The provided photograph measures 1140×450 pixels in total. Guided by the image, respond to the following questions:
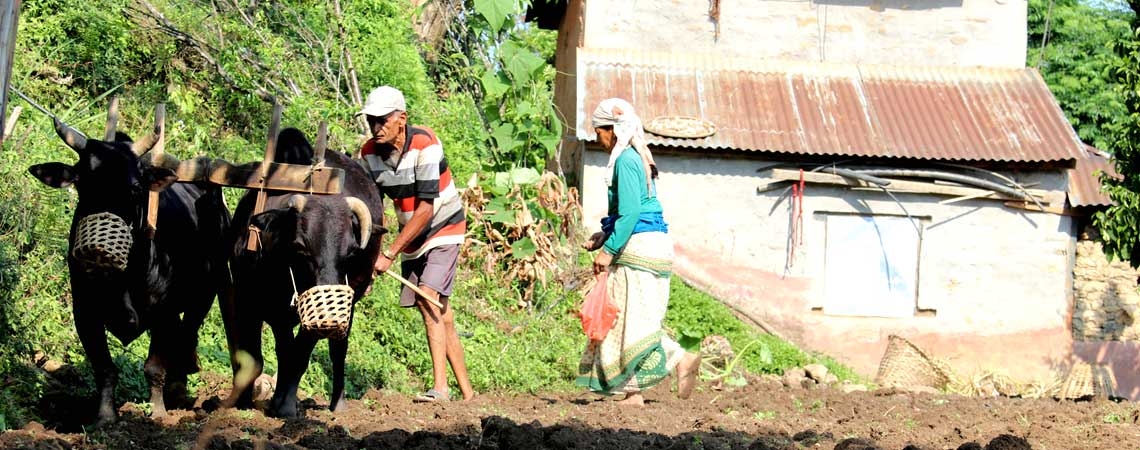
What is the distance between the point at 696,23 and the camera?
1705cm

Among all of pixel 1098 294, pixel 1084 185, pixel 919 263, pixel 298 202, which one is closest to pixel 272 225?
pixel 298 202

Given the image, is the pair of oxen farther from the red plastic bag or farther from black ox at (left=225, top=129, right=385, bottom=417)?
the red plastic bag

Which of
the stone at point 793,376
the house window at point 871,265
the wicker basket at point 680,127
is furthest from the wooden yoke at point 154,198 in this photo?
the house window at point 871,265

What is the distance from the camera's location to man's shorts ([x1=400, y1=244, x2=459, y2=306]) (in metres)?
8.41

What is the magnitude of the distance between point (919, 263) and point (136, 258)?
1136 centimetres

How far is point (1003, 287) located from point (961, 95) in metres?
2.39

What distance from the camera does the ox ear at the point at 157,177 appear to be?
6758 millimetres

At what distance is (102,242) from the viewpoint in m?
6.41

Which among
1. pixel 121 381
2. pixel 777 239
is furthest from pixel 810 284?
pixel 121 381

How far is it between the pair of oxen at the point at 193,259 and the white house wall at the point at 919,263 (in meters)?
8.44

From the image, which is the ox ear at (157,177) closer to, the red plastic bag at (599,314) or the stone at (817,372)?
the red plastic bag at (599,314)

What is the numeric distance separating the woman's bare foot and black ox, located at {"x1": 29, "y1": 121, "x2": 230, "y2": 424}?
3.06m

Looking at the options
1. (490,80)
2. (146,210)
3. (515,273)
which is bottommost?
(515,273)

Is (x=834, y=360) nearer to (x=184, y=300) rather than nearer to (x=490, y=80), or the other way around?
(x=490, y=80)
